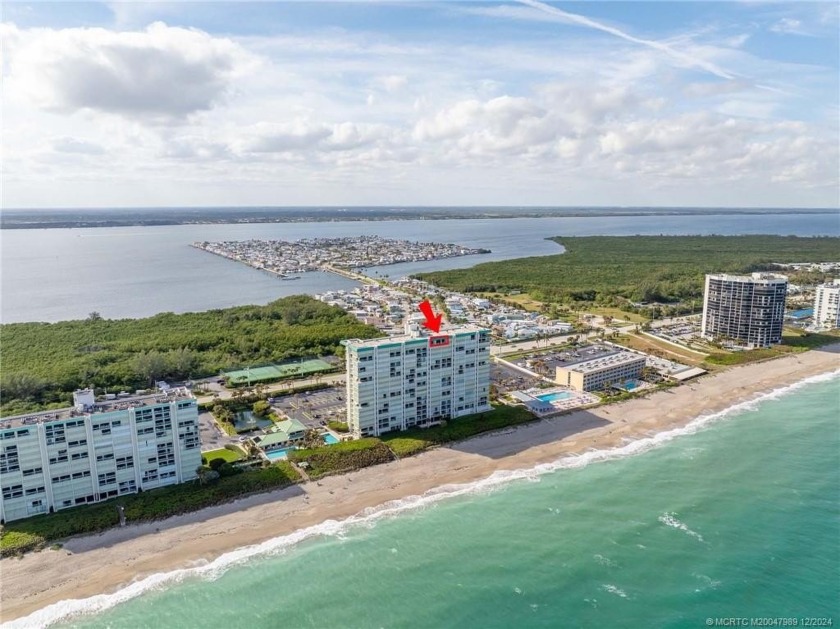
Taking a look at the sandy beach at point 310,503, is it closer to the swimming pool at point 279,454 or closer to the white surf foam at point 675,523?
the swimming pool at point 279,454

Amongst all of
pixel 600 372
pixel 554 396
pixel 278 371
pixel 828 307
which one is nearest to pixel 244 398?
pixel 278 371

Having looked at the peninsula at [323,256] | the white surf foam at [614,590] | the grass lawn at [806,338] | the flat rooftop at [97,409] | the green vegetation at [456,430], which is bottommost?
the white surf foam at [614,590]

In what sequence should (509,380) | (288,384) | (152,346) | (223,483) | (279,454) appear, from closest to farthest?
(223,483) → (279,454) → (288,384) → (509,380) → (152,346)

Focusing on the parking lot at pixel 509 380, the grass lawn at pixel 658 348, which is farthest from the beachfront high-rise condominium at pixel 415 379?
the grass lawn at pixel 658 348

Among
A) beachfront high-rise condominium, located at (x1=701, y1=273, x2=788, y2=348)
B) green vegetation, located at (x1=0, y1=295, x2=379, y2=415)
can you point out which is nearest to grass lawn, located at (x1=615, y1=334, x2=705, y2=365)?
beachfront high-rise condominium, located at (x1=701, y1=273, x2=788, y2=348)

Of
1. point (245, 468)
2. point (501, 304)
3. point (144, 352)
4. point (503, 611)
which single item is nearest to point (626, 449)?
point (503, 611)

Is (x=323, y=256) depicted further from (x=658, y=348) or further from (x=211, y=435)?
(x=211, y=435)

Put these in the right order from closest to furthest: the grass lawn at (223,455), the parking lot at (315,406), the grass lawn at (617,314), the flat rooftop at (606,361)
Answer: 1. the grass lawn at (223,455)
2. the parking lot at (315,406)
3. the flat rooftop at (606,361)
4. the grass lawn at (617,314)
